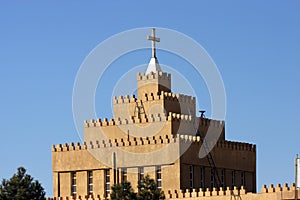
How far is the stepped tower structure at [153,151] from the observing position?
103 meters

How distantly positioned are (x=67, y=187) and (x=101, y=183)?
3.78 meters

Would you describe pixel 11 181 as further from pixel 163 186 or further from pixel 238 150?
pixel 238 150

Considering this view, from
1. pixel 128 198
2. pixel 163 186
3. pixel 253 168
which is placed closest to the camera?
pixel 128 198

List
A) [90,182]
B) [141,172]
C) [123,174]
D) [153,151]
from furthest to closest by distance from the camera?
[90,182]
[123,174]
[141,172]
[153,151]

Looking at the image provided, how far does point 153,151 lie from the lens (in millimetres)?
102938

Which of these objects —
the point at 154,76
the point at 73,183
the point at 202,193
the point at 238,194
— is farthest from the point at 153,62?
the point at 238,194

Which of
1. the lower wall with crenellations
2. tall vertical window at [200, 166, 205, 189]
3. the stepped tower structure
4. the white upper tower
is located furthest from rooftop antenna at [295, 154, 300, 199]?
the white upper tower

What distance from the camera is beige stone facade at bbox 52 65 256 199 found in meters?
102

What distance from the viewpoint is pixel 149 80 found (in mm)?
106750

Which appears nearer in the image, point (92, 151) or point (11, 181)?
point (11, 181)

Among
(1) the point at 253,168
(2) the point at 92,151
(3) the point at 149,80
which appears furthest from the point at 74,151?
(1) the point at 253,168

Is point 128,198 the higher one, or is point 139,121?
point 139,121

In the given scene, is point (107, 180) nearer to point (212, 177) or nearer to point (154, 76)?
point (212, 177)

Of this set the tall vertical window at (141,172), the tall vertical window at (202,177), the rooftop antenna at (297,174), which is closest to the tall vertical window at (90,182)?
the tall vertical window at (141,172)
